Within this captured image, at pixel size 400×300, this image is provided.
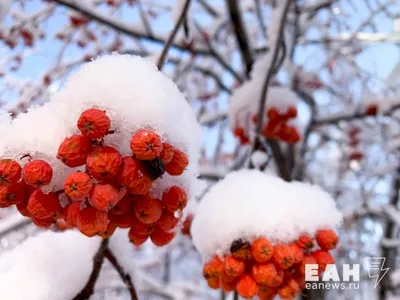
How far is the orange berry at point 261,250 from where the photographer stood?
3.46 ft

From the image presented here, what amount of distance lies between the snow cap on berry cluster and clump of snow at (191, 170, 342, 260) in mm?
777

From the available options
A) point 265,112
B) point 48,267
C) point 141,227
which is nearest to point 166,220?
point 141,227

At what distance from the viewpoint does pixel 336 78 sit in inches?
225

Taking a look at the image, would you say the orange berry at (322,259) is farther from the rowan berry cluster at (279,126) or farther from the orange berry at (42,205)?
the rowan berry cluster at (279,126)

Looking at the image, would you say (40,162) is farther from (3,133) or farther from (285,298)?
(285,298)

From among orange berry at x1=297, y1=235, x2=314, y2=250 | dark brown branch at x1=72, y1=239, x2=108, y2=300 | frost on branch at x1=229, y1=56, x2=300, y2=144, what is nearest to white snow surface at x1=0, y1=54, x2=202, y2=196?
dark brown branch at x1=72, y1=239, x2=108, y2=300

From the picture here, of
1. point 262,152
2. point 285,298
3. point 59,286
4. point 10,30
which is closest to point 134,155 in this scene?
point 59,286

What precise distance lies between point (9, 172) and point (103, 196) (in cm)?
22

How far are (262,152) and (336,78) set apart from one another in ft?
15.4

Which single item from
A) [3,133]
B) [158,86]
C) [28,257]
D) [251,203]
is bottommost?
[28,257]

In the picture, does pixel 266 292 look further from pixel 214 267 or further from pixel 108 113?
pixel 108 113

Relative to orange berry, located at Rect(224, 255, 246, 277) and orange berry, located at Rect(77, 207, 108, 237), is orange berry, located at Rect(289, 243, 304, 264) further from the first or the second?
orange berry, located at Rect(77, 207, 108, 237)

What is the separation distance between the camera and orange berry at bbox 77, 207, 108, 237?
81 centimetres

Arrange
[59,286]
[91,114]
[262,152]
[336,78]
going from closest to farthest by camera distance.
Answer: [91,114] → [59,286] → [262,152] → [336,78]
